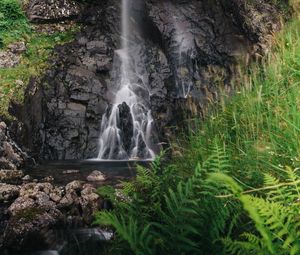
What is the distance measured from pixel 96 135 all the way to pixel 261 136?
906cm

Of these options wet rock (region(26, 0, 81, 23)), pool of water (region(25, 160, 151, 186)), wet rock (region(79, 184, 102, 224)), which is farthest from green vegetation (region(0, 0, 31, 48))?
wet rock (region(79, 184, 102, 224))

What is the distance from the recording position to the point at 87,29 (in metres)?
14.5

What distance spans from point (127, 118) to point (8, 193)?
627 cm

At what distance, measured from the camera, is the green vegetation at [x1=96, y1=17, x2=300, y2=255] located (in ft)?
5.03

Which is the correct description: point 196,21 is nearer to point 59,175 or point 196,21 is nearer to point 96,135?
point 96,135

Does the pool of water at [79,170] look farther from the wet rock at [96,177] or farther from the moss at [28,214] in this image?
the moss at [28,214]

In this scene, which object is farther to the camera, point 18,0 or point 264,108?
point 18,0

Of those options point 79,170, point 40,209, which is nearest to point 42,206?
point 40,209

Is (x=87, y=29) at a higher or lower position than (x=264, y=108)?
higher

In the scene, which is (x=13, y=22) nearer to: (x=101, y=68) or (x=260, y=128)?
(x=101, y=68)

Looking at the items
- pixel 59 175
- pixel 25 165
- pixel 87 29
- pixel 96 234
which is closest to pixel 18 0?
pixel 87 29

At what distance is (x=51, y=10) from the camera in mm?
14453

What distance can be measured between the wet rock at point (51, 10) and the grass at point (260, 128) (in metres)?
11.7

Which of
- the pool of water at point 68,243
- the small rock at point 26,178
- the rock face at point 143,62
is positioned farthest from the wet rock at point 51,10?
the pool of water at point 68,243
